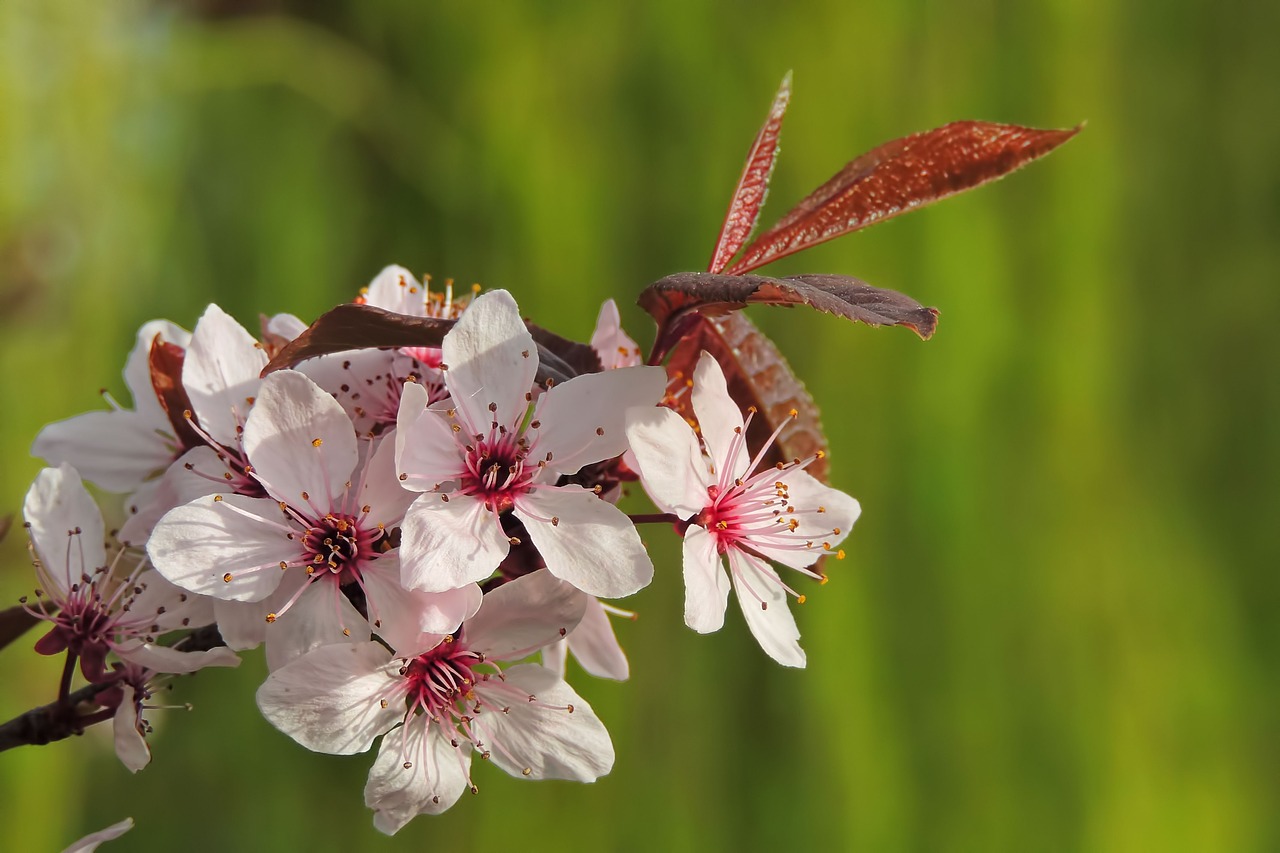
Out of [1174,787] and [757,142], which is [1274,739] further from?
[757,142]

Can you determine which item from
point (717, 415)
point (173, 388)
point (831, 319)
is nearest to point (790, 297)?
point (717, 415)

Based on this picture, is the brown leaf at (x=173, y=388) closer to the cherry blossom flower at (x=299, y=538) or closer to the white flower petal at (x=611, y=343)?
the cherry blossom flower at (x=299, y=538)

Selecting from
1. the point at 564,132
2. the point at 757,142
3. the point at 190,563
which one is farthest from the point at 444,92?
the point at 190,563

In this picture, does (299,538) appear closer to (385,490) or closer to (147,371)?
(385,490)

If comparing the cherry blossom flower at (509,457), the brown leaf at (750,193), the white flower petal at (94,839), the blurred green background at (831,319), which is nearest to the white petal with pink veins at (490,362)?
the cherry blossom flower at (509,457)

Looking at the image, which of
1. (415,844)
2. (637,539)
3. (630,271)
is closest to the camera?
(637,539)
